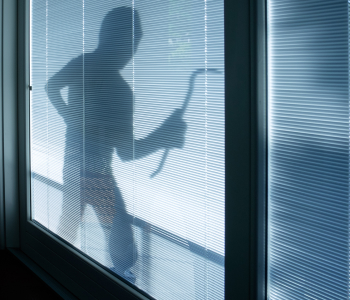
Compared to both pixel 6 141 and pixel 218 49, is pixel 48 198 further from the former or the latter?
pixel 218 49

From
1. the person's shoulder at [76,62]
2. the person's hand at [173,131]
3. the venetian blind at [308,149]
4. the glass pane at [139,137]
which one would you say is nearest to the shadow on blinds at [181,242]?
the glass pane at [139,137]

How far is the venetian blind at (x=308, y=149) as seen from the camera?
78 centimetres

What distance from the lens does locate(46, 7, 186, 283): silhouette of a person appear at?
134cm

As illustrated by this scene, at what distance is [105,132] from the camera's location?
1.51m

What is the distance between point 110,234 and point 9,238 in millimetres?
1154

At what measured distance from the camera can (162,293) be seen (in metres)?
1.27

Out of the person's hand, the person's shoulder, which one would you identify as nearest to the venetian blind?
the person's hand

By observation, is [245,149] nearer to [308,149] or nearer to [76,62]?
[308,149]

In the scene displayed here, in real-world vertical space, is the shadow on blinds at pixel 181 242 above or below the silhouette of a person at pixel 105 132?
below

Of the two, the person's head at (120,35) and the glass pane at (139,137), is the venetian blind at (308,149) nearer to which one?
the glass pane at (139,137)

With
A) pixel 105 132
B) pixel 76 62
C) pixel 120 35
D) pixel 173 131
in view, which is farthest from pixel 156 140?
pixel 76 62

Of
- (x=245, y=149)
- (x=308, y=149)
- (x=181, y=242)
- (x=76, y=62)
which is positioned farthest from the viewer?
(x=76, y=62)

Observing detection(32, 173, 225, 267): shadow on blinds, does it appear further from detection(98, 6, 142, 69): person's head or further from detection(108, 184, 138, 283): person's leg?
detection(98, 6, 142, 69): person's head

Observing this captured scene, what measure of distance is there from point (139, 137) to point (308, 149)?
68cm
